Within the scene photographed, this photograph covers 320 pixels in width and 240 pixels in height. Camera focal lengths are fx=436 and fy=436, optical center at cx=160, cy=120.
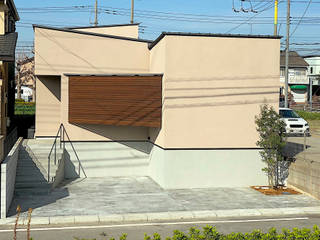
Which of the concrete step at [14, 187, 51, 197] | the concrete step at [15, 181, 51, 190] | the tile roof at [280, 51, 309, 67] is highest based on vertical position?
the tile roof at [280, 51, 309, 67]

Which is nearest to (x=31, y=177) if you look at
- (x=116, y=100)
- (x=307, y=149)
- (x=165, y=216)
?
(x=116, y=100)

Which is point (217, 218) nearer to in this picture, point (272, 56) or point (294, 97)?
point (272, 56)

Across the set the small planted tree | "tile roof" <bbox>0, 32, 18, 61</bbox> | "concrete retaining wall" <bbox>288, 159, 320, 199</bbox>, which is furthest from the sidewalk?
"tile roof" <bbox>0, 32, 18, 61</bbox>

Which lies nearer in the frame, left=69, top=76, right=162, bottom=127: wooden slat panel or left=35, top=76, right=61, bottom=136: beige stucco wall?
left=69, top=76, right=162, bottom=127: wooden slat panel

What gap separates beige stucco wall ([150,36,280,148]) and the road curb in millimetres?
4069

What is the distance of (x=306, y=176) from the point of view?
1588 centimetres

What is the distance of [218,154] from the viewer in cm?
1702

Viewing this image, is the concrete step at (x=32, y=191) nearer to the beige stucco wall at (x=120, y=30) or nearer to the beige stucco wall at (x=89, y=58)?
the beige stucco wall at (x=89, y=58)

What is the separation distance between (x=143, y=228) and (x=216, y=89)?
718 centimetres

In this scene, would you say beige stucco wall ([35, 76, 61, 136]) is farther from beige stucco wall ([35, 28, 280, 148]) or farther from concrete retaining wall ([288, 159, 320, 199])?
concrete retaining wall ([288, 159, 320, 199])

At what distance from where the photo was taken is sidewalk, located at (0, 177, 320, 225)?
12612mm

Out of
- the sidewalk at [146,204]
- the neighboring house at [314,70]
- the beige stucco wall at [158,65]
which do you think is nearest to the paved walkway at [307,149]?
the sidewalk at [146,204]

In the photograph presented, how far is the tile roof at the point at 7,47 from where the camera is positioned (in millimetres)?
14711

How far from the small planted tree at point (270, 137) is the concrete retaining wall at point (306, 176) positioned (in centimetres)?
69
